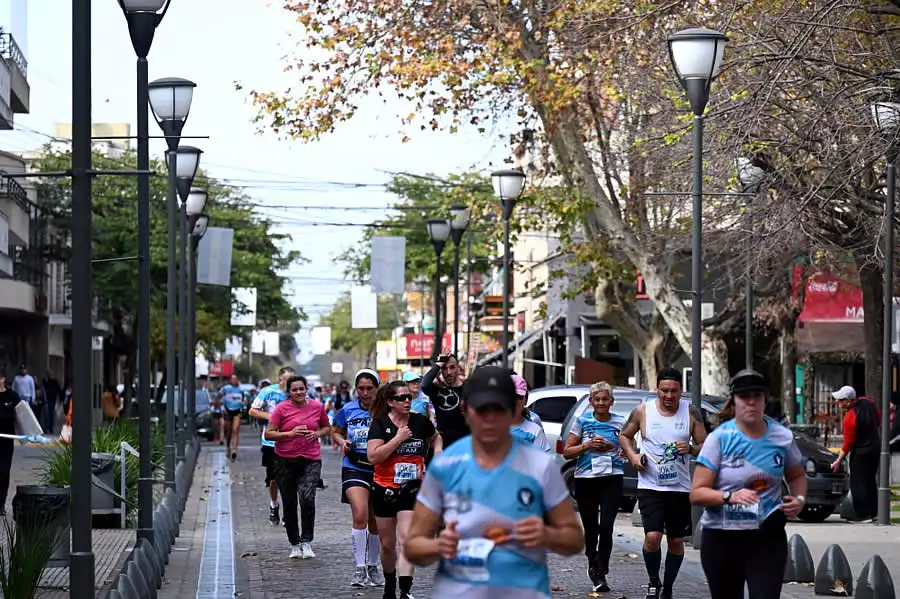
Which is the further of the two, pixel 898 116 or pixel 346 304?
pixel 346 304

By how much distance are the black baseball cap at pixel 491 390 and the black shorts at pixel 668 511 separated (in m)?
6.23

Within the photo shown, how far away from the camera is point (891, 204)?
1875 centimetres

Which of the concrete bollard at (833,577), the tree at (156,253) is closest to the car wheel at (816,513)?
the concrete bollard at (833,577)

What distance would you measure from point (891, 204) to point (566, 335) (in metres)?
33.5

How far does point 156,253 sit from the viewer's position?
55.1m

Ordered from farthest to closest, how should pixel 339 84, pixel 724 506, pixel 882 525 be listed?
pixel 339 84
pixel 882 525
pixel 724 506

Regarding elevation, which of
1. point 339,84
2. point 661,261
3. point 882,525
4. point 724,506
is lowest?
point 882,525

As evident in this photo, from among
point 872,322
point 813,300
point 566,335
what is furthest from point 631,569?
point 566,335

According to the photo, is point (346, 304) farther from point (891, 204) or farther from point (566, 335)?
point (891, 204)

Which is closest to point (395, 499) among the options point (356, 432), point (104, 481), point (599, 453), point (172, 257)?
point (356, 432)

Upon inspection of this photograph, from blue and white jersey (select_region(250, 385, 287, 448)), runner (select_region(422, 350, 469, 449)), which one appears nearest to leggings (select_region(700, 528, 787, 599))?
runner (select_region(422, 350, 469, 449))

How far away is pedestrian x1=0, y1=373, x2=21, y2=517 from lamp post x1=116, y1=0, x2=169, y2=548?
5.13 m

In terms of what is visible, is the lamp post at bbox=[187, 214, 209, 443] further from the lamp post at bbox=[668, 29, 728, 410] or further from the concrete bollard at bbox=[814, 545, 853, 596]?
the concrete bollard at bbox=[814, 545, 853, 596]

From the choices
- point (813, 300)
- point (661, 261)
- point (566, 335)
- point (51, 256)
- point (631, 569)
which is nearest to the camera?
point (631, 569)
